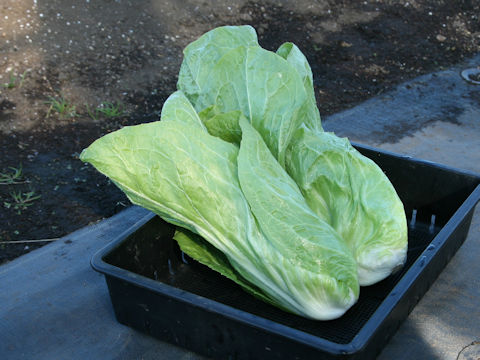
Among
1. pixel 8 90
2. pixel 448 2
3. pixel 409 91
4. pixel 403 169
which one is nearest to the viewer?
pixel 403 169

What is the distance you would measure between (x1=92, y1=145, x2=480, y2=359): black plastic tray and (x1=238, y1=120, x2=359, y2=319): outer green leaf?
4.2 inches

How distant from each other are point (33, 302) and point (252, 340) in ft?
2.96

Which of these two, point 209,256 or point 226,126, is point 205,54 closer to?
point 226,126

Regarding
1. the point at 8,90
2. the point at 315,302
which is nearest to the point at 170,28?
the point at 8,90

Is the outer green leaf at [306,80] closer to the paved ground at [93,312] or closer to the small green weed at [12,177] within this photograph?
the paved ground at [93,312]

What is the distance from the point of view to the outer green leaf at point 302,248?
1.64 meters

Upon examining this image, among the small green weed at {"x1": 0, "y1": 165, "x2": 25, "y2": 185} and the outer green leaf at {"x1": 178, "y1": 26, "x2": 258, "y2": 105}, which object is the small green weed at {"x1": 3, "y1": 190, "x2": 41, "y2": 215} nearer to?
the small green weed at {"x1": 0, "y1": 165, "x2": 25, "y2": 185}

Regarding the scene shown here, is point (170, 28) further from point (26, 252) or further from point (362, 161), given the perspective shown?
point (362, 161)

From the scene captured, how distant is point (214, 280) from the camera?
6.73ft

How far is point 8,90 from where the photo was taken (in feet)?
11.4

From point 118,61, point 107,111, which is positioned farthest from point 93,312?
point 118,61

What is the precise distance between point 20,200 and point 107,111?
3.06 feet

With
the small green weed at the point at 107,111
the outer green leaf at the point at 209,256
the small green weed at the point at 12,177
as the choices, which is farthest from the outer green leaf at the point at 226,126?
the small green weed at the point at 107,111

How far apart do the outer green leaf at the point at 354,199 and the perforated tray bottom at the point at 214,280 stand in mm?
113
